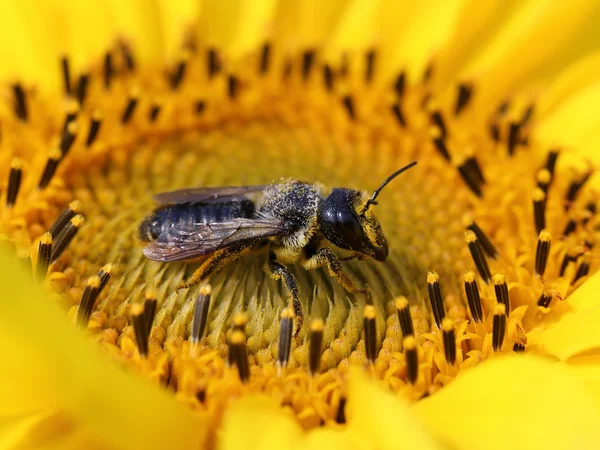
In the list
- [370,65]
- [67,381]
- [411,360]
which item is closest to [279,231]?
[411,360]

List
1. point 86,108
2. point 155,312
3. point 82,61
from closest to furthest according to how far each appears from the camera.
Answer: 1. point 155,312
2. point 86,108
3. point 82,61

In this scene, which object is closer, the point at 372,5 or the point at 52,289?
the point at 52,289

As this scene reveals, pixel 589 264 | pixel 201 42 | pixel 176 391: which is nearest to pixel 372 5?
pixel 201 42

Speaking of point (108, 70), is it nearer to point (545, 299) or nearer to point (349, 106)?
point (349, 106)

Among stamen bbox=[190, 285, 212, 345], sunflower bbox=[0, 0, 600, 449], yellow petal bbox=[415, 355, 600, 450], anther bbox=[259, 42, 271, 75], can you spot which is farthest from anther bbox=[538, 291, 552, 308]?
anther bbox=[259, 42, 271, 75]

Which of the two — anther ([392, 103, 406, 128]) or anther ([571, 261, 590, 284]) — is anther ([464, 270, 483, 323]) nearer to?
anther ([571, 261, 590, 284])

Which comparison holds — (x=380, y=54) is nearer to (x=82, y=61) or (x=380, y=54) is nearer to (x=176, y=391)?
(x=82, y=61)

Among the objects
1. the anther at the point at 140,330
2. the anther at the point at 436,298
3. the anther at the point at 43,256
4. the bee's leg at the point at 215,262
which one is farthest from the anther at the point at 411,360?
the anther at the point at 43,256
